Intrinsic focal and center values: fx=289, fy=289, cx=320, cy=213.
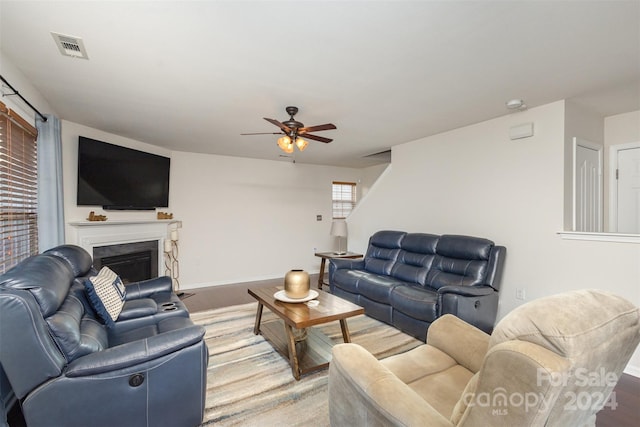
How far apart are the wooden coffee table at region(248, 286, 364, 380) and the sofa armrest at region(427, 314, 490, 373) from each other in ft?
2.58

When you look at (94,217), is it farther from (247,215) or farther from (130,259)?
(247,215)

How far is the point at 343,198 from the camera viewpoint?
272 inches

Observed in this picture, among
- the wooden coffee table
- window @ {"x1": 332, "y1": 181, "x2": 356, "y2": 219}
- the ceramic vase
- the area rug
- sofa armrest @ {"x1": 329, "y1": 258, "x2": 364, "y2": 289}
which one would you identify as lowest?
the area rug

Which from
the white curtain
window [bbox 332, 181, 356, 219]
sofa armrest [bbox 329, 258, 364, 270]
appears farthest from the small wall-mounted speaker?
the white curtain

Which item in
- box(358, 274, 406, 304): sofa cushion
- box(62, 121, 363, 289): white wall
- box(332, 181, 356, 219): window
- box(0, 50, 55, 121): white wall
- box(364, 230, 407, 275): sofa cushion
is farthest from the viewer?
box(332, 181, 356, 219): window

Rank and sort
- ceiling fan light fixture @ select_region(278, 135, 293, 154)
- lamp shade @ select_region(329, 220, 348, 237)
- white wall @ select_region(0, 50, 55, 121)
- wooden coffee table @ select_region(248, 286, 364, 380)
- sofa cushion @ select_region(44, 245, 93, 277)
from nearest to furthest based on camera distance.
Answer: white wall @ select_region(0, 50, 55, 121) → sofa cushion @ select_region(44, 245, 93, 277) → wooden coffee table @ select_region(248, 286, 364, 380) → ceiling fan light fixture @ select_region(278, 135, 293, 154) → lamp shade @ select_region(329, 220, 348, 237)

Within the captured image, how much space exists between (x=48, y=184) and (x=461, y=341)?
3576 mm

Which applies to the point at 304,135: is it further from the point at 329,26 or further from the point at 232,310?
the point at 232,310

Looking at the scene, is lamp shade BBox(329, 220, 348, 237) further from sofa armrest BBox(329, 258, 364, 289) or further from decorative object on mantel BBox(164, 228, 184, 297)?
decorative object on mantel BBox(164, 228, 184, 297)

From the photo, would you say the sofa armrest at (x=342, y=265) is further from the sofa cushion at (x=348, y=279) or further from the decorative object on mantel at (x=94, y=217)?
the decorative object on mantel at (x=94, y=217)

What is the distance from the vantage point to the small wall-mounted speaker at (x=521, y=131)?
3.03 meters

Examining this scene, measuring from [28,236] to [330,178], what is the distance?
5.02m

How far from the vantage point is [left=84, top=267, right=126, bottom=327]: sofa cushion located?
6.81 feet

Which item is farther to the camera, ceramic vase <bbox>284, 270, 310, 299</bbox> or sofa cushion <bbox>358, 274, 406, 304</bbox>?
sofa cushion <bbox>358, 274, 406, 304</bbox>
